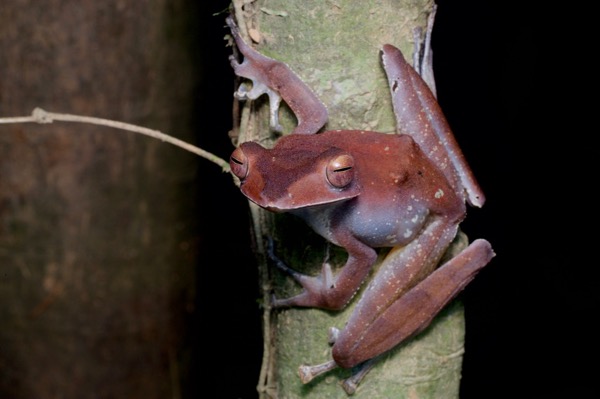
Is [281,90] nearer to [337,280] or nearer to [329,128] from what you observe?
[329,128]

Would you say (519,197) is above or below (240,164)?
below

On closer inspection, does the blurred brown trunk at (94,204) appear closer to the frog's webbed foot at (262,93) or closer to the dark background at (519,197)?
the dark background at (519,197)

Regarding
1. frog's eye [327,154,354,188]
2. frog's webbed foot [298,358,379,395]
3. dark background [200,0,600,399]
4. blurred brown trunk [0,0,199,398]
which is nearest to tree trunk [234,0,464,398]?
frog's webbed foot [298,358,379,395]

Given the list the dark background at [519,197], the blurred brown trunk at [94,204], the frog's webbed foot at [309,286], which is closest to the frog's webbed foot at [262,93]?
the frog's webbed foot at [309,286]

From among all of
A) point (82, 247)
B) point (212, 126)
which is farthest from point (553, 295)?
point (82, 247)

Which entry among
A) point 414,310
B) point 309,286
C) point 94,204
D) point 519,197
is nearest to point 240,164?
point 309,286

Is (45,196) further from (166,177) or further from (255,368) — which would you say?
(255,368)

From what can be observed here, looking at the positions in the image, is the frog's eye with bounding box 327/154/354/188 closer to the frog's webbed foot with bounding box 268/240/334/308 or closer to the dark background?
the frog's webbed foot with bounding box 268/240/334/308
